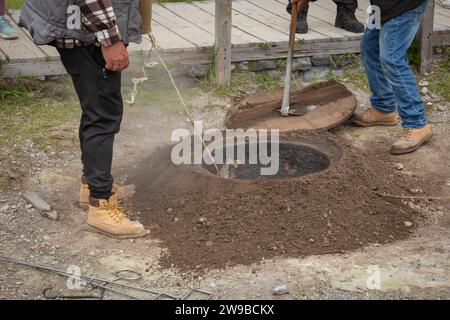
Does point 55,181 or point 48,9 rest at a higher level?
point 48,9

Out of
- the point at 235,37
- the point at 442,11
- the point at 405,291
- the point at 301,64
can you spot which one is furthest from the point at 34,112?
the point at 442,11

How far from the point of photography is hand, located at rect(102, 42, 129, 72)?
4.22 meters

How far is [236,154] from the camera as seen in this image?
589cm

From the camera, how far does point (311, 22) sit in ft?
25.5

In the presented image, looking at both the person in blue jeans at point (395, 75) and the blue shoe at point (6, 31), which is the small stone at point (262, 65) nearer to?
the person in blue jeans at point (395, 75)

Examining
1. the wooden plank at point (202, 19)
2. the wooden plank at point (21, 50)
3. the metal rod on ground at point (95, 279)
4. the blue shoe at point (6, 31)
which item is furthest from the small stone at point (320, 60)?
the metal rod on ground at point (95, 279)

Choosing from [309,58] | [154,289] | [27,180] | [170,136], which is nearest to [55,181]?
[27,180]

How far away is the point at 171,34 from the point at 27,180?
250 centimetres

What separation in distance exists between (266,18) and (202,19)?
2.19 ft

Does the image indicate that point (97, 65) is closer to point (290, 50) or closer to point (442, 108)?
point (290, 50)

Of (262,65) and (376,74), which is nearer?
(376,74)

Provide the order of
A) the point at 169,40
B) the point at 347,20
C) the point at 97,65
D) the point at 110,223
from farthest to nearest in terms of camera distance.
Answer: the point at 347,20 < the point at 169,40 < the point at 110,223 < the point at 97,65

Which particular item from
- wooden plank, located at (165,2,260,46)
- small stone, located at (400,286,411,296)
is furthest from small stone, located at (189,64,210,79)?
small stone, located at (400,286,411,296)

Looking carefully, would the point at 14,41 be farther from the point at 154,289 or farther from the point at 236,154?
the point at 154,289
